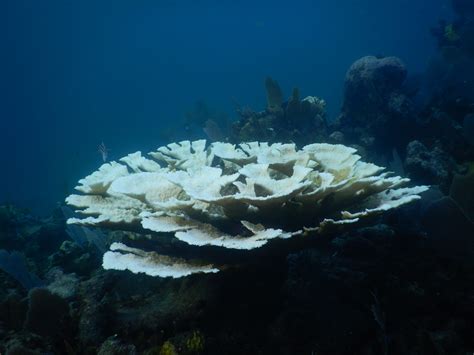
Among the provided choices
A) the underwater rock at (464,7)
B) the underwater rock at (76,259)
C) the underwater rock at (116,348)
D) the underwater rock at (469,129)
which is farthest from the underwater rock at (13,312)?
the underwater rock at (464,7)

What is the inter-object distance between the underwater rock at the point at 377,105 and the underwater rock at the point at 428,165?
1970mm

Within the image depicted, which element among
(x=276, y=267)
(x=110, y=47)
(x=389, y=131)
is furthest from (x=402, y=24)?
(x=276, y=267)

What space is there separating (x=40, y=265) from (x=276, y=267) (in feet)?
22.4

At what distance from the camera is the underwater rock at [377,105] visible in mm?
8867

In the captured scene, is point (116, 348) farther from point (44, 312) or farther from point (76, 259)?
point (76, 259)

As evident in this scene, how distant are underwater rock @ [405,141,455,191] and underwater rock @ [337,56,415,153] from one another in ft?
6.46

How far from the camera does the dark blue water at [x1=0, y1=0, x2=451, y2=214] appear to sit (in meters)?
73.8

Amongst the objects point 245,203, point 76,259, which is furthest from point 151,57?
point 245,203

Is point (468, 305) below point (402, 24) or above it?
below

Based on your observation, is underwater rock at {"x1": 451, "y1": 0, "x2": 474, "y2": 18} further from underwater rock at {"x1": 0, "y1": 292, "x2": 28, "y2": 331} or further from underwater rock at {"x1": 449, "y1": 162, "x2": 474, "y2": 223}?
underwater rock at {"x1": 0, "y1": 292, "x2": 28, "y2": 331}

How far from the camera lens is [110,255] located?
8.43 feet

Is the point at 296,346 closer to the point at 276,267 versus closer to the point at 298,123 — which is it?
the point at 276,267

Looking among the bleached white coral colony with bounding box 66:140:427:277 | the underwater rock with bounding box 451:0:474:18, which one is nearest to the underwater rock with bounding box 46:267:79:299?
the bleached white coral colony with bounding box 66:140:427:277

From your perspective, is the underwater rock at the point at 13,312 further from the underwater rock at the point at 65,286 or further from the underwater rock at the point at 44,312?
the underwater rock at the point at 44,312
